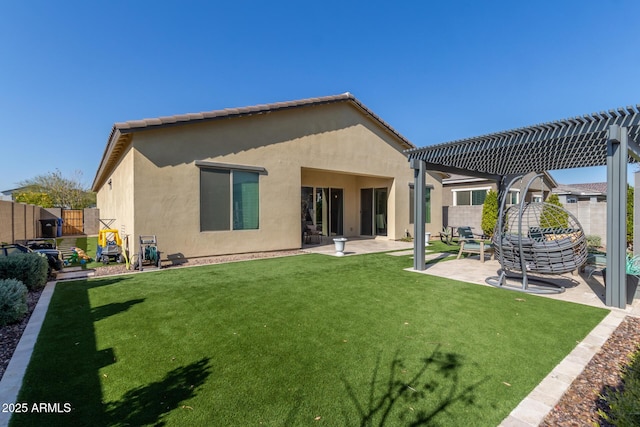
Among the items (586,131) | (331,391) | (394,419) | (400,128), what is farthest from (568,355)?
(400,128)

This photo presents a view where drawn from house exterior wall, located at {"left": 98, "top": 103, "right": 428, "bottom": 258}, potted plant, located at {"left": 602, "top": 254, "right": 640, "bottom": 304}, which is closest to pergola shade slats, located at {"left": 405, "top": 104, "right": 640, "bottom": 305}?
potted plant, located at {"left": 602, "top": 254, "right": 640, "bottom": 304}

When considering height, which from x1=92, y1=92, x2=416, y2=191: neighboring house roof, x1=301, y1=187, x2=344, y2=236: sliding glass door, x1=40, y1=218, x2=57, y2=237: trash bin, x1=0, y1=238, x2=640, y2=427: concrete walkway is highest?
x1=92, y1=92, x2=416, y2=191: neighboring house roof

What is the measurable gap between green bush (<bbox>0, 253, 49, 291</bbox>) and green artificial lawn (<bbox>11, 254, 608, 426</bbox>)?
0.63 metres

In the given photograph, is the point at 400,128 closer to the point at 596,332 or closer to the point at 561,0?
the point at 561,0

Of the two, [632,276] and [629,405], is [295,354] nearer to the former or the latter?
[629,405]

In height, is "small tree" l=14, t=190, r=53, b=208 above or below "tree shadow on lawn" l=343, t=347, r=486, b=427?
above

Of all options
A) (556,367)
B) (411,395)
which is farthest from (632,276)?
(411,395)

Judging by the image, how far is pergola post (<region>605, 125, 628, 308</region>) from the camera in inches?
202

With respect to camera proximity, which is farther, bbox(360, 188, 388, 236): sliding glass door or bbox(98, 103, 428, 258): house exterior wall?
bbox(360, 188, 388, 236): sliding glass door

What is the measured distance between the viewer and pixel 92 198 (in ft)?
123

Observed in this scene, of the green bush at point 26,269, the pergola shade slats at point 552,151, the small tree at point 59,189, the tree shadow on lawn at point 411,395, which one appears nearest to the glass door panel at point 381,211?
the pergola shade slats at point 552,151

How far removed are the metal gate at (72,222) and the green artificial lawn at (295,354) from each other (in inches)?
900

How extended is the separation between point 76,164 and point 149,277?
131 ft

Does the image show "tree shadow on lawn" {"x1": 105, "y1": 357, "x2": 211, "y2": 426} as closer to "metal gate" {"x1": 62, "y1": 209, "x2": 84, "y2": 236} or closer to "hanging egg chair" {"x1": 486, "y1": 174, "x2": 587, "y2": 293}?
"hanging egg chair" {"x1": 486, "y1": 174, "x2": 587, "y2": 293}
